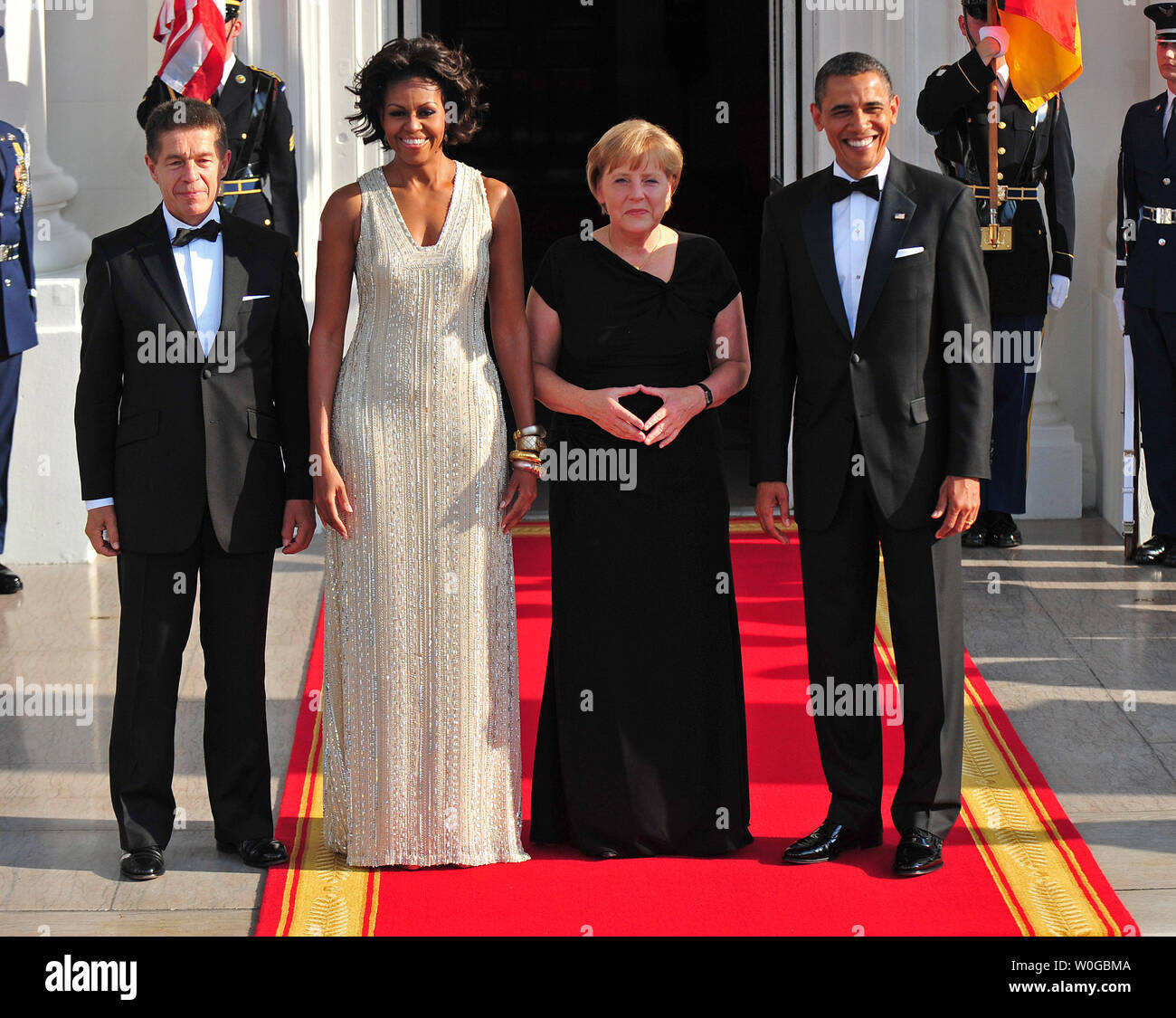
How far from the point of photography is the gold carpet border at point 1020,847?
3.52 meters

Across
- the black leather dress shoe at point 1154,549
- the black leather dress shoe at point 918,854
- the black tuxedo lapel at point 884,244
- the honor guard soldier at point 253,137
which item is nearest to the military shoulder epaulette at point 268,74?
the honor guard soldier at point 253,137

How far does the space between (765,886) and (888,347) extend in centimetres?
123

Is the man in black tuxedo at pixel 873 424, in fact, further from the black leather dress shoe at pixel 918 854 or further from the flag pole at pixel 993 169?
the flag pole at pixel 993 169

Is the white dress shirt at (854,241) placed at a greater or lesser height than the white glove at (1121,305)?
greater

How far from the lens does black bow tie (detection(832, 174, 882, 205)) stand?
145 inches

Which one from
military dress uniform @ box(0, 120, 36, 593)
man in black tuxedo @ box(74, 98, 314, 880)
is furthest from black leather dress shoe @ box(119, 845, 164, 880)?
military dress uniform @ box(0, 120, 36, 593)

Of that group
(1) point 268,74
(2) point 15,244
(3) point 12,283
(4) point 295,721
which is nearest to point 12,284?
(3) point 12,283

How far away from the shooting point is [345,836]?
3.93m

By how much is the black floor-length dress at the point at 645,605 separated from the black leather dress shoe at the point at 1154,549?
10.7 feet

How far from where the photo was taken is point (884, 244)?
3.66 metres

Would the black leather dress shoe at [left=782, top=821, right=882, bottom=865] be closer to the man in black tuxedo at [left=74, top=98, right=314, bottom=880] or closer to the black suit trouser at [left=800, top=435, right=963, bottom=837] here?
the black suit trouser at [left=800, top=435, right=963, bottom=837]

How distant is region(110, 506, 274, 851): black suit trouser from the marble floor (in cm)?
15

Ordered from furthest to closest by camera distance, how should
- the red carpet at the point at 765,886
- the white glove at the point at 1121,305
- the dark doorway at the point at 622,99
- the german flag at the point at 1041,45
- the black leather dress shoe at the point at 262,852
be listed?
the dark doorway at the point at 622,99 → the white glove at the point at 1121,305 → the german flag at the point at 1041,45 → the black leather dress shoe at the point at 262,852 → the red carpet at the point at 765,886

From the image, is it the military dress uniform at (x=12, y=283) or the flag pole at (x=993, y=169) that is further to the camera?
the flag pole at (x=993, y=169)
